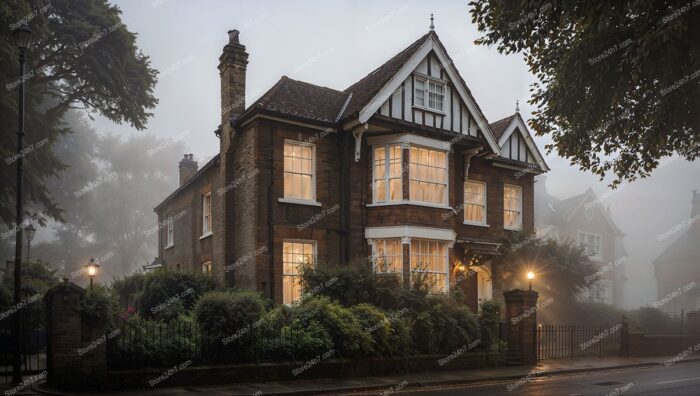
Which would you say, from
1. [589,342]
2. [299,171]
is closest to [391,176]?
[299,171]

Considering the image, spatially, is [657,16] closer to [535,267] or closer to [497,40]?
[497,40]

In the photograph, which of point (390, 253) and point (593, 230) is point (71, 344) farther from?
point (593, 230)

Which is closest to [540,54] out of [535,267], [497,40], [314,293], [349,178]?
[497,40]

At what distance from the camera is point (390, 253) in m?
21.9

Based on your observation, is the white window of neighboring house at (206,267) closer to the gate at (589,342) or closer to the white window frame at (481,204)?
the white window frame at (481,204)

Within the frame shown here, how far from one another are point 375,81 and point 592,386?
1317cm

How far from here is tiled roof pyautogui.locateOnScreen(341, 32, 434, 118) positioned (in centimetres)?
2139

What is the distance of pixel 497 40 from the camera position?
1555cm

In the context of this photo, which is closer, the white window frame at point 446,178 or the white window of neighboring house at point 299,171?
the white window of neighboring house at point 299,171

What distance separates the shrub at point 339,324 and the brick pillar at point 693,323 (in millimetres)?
20545

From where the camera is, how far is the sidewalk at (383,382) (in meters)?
12.7

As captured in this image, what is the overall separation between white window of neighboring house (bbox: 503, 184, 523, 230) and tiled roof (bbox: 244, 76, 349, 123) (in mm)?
8954

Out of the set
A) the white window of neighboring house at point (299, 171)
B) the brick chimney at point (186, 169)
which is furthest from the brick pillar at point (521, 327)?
the brick chimney at point (186, 169)

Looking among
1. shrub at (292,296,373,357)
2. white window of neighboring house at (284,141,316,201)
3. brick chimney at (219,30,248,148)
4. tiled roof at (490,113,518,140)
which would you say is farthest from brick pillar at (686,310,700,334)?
brick chimney at (219,30,248,148)
